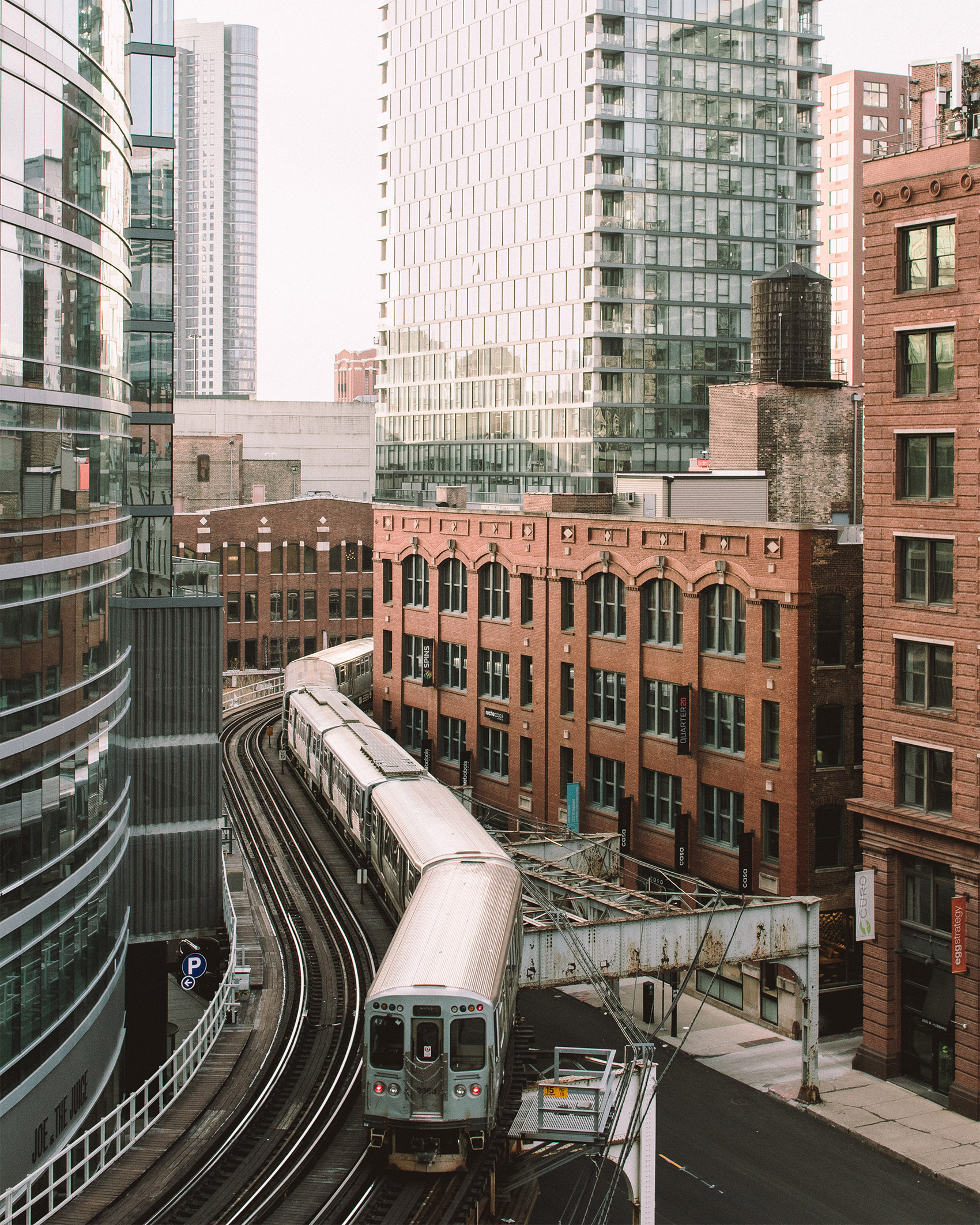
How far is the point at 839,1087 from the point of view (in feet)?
122

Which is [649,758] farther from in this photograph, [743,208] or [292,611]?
[743,208]

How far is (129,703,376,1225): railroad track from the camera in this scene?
2470 centimetres

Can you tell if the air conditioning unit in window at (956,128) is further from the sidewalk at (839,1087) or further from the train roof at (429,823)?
the sidewalk at (839,1087)

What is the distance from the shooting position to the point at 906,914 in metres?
37.5

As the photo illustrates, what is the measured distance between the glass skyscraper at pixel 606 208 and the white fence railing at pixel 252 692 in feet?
76.3

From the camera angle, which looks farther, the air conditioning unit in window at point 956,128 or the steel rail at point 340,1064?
the air conditioning unit in window at point 956,128

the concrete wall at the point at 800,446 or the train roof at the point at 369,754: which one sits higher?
the concrete wall at the point at 800,446

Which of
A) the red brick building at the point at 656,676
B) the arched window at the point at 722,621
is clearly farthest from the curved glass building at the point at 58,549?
the arched window at the point at 722,621

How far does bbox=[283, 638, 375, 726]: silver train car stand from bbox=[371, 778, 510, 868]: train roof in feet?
78.8

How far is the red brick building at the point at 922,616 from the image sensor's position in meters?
35.2

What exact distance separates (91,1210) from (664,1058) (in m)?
18.7

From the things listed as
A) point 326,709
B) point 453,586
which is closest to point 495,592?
point 453,586

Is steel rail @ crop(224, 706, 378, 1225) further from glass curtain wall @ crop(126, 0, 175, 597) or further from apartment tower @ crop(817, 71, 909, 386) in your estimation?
apartment tower @ crop(817, 71, 909, 386)

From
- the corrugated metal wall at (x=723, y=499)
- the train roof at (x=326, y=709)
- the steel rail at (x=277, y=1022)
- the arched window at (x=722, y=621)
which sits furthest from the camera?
the train roof at (x=326, y=709)
